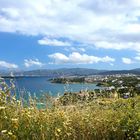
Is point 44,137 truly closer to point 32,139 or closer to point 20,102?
point 32,139

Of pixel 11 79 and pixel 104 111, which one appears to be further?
pixel 104 111

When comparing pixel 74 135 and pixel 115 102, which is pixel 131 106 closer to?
pixel 115 102

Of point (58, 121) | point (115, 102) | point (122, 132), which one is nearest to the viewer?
point (58, 121)

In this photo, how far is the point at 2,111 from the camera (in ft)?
19.2

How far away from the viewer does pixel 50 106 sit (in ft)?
25.1

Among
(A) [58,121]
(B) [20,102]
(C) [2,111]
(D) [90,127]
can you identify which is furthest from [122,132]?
(C) [2,111]

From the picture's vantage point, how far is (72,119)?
24.8ft

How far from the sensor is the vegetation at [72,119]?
620cm

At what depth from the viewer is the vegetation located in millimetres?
6195

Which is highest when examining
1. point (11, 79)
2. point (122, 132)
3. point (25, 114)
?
point (11, 79)

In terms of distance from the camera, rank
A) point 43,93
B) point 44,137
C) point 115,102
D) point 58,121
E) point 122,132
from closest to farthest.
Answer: point 44,137 < point 58,121 < point 122,132 < point 43,93 < point 115,102

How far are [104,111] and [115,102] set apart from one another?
0.73 meters

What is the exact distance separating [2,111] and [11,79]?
134 cm

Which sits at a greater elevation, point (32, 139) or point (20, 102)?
point (20, 102)
